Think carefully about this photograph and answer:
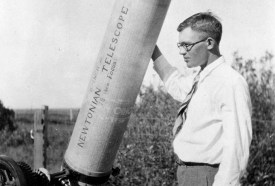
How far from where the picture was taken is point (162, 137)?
5.49m

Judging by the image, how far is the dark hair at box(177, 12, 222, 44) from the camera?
107 inches

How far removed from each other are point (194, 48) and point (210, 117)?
48 cm

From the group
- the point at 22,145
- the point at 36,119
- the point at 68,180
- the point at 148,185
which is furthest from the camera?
the point at 22,145

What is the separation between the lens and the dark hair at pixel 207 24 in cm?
272

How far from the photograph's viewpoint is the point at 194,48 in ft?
8.96

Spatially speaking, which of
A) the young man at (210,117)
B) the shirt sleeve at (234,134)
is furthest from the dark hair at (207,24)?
the shirt sleeve at (234,134)

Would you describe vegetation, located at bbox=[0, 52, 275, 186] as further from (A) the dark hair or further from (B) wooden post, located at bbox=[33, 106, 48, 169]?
(A) the dark hair

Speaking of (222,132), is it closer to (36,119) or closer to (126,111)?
(126,111)

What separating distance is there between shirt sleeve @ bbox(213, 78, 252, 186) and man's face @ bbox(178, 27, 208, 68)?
370 mm

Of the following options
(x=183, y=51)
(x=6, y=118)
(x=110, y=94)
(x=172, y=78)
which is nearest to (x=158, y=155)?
(x=172, y=78)

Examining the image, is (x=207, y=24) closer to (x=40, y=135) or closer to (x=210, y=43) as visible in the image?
(x=210, y=43)

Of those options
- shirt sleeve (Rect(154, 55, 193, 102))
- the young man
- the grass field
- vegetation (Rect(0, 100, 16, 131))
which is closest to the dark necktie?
the young man

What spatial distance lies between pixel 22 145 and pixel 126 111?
30.6 ft

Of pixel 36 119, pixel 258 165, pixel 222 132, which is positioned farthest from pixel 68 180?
pixel 258 165
